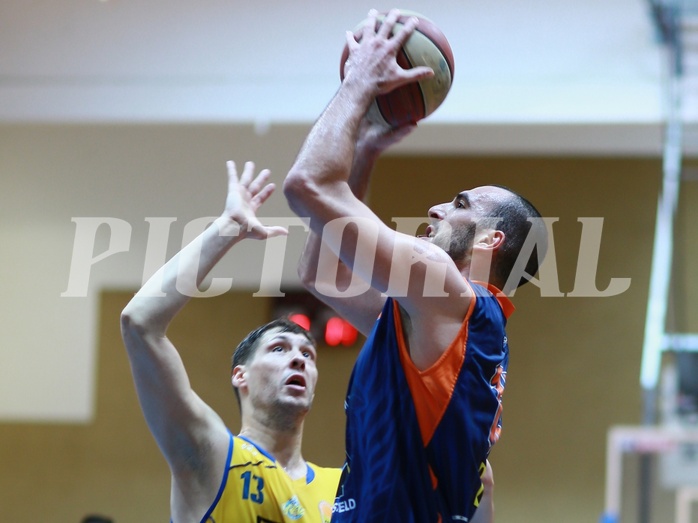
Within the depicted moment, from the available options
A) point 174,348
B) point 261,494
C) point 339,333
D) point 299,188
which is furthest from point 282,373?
point 339,333

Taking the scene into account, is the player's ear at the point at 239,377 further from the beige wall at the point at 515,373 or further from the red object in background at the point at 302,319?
the beige wall at the point at 515,373

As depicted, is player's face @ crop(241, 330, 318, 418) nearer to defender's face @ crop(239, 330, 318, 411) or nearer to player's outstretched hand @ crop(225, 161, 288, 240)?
defender's face @ crop(239, 330, 318, 411)

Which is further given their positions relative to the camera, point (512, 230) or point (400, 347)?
point (512, 230)

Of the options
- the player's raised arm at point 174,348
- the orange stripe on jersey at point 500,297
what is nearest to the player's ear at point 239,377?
the player's raised arm at point 174,348

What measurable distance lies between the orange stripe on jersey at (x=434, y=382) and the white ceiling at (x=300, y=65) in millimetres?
4841

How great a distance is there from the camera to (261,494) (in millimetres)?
2844

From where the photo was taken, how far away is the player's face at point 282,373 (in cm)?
312

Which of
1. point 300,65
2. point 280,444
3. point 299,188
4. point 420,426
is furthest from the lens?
point 300,65

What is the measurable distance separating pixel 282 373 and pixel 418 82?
1.23 meters

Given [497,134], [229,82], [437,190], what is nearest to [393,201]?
[437,190]

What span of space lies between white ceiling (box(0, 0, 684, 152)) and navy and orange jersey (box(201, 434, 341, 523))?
4424 millimetres

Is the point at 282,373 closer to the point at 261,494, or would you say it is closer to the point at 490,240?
the point at 261,494

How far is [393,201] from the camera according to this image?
8.48 m

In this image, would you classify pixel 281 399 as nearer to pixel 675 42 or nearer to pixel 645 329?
pixel 675 42
